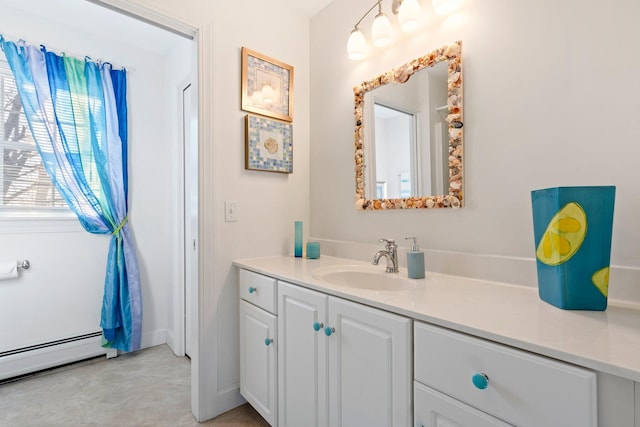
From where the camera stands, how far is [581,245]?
81 centimetres

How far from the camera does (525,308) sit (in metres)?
0.85

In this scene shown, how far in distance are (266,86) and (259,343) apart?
1453mm

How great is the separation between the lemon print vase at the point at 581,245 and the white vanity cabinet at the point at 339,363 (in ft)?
1.48

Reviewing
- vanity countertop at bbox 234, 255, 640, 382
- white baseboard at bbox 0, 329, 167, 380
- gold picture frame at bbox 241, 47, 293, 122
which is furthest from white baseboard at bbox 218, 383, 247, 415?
gold picture frame at bbox 241, 47, 293, 122

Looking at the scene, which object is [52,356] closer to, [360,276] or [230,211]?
[230,211]

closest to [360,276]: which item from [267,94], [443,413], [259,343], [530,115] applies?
[259,343]

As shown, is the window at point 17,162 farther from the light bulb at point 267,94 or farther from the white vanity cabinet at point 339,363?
the white vanity cabinet at point 339,363

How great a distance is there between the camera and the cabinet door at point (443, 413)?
70 centimetres

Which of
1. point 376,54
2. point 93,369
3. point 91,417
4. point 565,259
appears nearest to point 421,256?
point 565,259

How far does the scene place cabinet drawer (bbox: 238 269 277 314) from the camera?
4.54 ft

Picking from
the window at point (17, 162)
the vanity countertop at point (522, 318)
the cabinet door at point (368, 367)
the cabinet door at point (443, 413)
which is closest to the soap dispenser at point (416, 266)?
the vanity countertop at point (522, 318)

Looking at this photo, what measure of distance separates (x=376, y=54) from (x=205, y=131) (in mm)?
1014

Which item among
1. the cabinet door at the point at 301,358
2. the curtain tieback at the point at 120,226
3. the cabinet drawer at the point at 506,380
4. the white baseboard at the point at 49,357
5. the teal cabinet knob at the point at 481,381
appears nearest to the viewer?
the cabinet drawer at the point at 506,380

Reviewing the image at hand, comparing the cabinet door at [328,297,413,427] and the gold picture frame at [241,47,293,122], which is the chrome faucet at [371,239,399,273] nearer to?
the cabinet door at [328,297,413,427]
